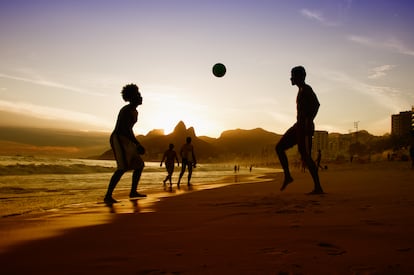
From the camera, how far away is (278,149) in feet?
23.2

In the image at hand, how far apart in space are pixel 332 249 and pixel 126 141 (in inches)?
216

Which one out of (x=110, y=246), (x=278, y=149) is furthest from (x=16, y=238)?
(x=278, y=149)

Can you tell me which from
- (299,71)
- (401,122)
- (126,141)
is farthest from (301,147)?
(401,122)

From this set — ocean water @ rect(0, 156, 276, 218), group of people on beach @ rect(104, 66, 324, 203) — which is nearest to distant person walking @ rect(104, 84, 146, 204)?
group of people on beach @ rect(104, 66, 324, 203)

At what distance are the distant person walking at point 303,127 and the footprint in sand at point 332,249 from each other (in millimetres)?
4306

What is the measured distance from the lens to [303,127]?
6.72 metres

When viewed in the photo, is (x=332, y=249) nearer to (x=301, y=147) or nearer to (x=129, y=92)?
(x=301, y=147)

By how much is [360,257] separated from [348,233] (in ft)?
2.37

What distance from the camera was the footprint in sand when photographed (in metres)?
2.14

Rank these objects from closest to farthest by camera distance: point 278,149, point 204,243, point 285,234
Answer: point 204,243 → point 285,234 → point 278,149

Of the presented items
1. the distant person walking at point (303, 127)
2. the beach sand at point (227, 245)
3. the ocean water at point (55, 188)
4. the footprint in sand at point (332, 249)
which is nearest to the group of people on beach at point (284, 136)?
the distant person walking at point (303, 127)

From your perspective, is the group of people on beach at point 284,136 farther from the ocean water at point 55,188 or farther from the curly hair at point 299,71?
the ocean water at point 55,188

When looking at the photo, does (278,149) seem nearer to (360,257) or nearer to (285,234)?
(285,234)

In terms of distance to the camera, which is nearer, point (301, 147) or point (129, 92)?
point (301, 147)
